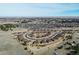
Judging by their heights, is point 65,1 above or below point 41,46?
above

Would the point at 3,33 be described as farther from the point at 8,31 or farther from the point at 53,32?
the point at 53,32

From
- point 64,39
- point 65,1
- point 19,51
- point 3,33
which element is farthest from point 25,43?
point 65,1

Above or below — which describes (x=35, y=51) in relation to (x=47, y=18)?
below

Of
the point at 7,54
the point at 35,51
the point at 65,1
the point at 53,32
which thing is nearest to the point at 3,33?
the point at 7,54
